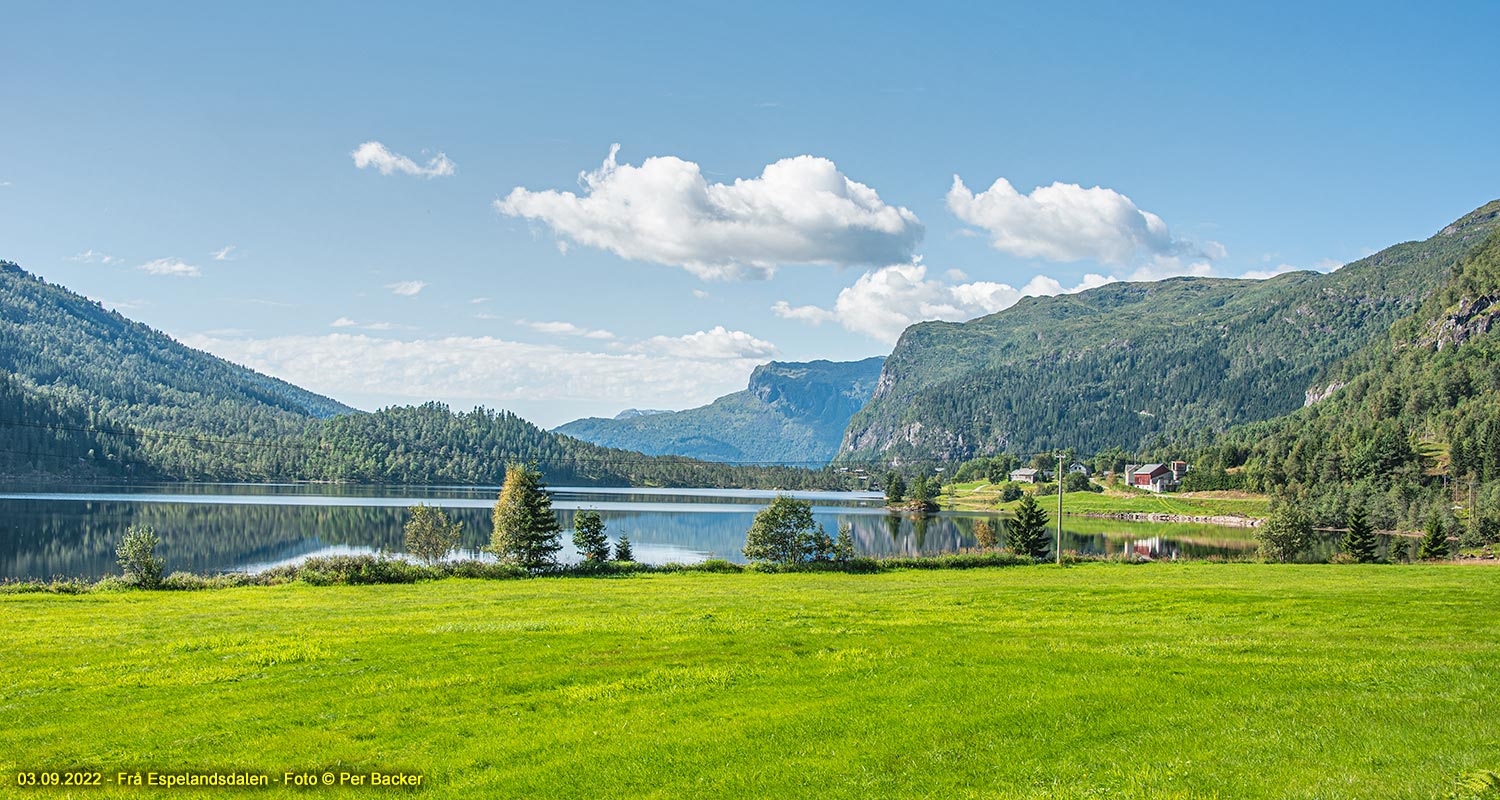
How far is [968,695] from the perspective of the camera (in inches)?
711

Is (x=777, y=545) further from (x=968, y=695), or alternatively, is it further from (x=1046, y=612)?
(x=968, y=695)

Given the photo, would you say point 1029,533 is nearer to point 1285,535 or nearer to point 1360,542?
point 1285,535

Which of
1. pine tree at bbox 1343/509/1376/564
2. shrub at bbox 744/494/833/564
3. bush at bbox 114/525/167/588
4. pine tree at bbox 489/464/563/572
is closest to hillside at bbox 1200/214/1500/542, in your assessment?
pine tree at bbox 1343/509/1376/564

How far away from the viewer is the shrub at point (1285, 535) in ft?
254

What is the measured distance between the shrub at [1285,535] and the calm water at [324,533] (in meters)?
17.4

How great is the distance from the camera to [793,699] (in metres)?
18.1

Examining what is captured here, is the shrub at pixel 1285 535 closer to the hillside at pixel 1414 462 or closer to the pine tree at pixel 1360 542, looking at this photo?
the pine tree at pixel 1360 542

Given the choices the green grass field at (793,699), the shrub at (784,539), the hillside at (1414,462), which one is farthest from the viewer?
the hillside at (1414,462)

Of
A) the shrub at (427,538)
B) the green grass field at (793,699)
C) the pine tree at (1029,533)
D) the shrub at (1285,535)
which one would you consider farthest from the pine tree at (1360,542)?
the shrub at (427,538)

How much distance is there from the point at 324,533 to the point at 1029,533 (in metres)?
87.8

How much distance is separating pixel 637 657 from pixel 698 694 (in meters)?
4.22

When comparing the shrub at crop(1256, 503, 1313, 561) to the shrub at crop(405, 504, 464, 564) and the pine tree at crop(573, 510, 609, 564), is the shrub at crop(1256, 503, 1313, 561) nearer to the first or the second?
the pine tree at crop(573, 510, 609, 564)

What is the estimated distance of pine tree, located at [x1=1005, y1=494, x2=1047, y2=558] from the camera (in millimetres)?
76125


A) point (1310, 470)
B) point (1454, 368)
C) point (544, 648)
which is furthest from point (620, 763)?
point (1454, 368)
